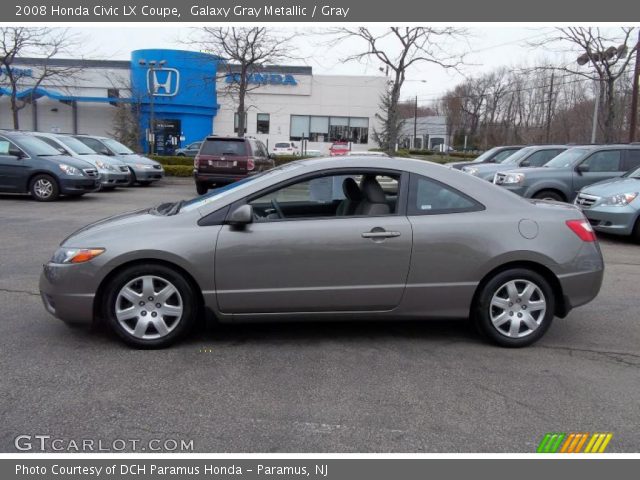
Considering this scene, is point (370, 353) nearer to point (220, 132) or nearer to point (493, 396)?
point (493, 396)

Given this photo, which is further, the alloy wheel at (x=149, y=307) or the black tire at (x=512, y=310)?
the black tire at (x=512, y=310)

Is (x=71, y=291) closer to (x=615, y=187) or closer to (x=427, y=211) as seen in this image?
(x=427, y=211)

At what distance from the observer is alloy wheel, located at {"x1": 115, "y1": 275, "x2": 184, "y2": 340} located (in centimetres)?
423

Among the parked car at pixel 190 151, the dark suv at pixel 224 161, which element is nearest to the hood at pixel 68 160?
the dark suv at pixel 224 161

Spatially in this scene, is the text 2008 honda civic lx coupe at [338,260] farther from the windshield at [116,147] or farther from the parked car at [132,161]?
the windshield at [116,147]

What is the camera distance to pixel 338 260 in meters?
4.28

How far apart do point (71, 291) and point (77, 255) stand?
28 centimetres

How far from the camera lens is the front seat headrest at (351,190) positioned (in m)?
4.94

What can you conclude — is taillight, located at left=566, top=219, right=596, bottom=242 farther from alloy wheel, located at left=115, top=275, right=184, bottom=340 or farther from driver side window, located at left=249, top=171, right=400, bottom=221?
alloy wheel, located at left=115, top=275, right=184, bottom=340

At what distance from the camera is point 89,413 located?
334 cm

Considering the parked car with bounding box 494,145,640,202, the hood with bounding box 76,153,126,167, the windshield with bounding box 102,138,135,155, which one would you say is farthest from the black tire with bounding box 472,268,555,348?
the windshield with bounding box 102,138,135,155

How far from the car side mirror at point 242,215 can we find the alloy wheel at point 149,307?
0.70 metres

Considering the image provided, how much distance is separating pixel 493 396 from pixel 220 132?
40.5 m

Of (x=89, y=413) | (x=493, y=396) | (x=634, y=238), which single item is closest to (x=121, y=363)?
(x=89, y=413)
